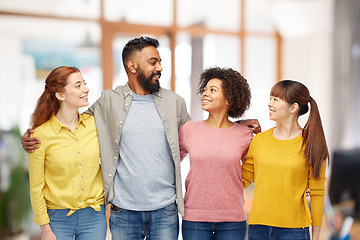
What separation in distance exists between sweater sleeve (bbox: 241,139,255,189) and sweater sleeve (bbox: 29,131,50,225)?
91 centimetres

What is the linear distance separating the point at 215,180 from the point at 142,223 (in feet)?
1.29

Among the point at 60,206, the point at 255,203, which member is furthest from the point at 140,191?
the point at 255,203

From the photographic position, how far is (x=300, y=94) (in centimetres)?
169

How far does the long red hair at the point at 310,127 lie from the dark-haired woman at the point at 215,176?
10.4 inches

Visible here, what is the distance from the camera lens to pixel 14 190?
348 centimetres

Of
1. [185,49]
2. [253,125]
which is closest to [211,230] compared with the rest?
[253,125]

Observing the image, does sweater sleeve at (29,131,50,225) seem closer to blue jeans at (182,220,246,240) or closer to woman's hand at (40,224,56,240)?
woman's hand at (40,224,56,240)

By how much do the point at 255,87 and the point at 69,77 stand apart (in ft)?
12.9

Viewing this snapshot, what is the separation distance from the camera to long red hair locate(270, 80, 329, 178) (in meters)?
1.62

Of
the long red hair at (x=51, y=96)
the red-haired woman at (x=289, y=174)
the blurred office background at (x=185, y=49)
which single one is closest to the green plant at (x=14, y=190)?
the blurred office background at (x=185, y=49)

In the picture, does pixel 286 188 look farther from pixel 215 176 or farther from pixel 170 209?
pixel 170 209

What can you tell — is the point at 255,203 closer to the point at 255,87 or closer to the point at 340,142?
the point at 255,87

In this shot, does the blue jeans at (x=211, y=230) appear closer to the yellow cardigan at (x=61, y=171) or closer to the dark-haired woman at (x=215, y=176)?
the dark-haired woman at (x=215, y=176)

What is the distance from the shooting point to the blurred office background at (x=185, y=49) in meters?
3.76
